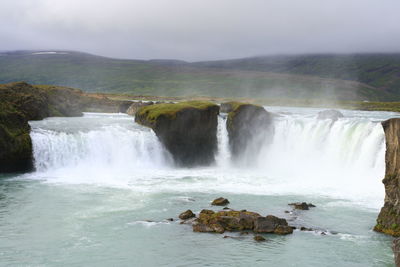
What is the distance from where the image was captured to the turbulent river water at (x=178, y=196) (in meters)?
19.5

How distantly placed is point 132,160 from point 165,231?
21.7 metres

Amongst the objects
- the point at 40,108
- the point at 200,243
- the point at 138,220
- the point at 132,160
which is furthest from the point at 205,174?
the point at 40,108

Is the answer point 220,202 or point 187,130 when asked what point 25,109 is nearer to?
point 187,130

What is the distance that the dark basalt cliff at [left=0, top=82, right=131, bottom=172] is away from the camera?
38.1 metres

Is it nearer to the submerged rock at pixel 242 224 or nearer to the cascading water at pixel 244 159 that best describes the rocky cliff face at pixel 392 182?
the submerged rock at pixel 242 224

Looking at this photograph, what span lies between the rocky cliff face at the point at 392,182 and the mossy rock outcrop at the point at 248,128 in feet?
87.4

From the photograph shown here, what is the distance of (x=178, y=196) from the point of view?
97.7 ft

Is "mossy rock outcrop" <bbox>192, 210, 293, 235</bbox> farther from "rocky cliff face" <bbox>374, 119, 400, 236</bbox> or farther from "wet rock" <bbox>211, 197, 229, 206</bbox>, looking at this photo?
"rocky cliff face" <bbox>374, 119, 400, 236</bbox>

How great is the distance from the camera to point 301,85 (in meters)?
196

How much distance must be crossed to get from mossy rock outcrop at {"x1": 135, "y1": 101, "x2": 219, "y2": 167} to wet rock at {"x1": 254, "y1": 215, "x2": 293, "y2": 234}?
76.9 ft

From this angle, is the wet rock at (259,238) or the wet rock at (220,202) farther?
the wet rock at (220,202)

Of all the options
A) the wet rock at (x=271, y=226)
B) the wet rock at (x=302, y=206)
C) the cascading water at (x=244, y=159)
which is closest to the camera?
the wet rock at (x=271, y=226)

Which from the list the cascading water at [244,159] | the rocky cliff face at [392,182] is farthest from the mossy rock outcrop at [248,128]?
the rocky cliff face at [392,182]

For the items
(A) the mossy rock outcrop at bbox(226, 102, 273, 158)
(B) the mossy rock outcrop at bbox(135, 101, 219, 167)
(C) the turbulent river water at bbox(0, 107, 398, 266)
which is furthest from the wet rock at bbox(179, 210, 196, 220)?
(A) the mossy rock outcrop at bbox(226, 102, 273, 158)
